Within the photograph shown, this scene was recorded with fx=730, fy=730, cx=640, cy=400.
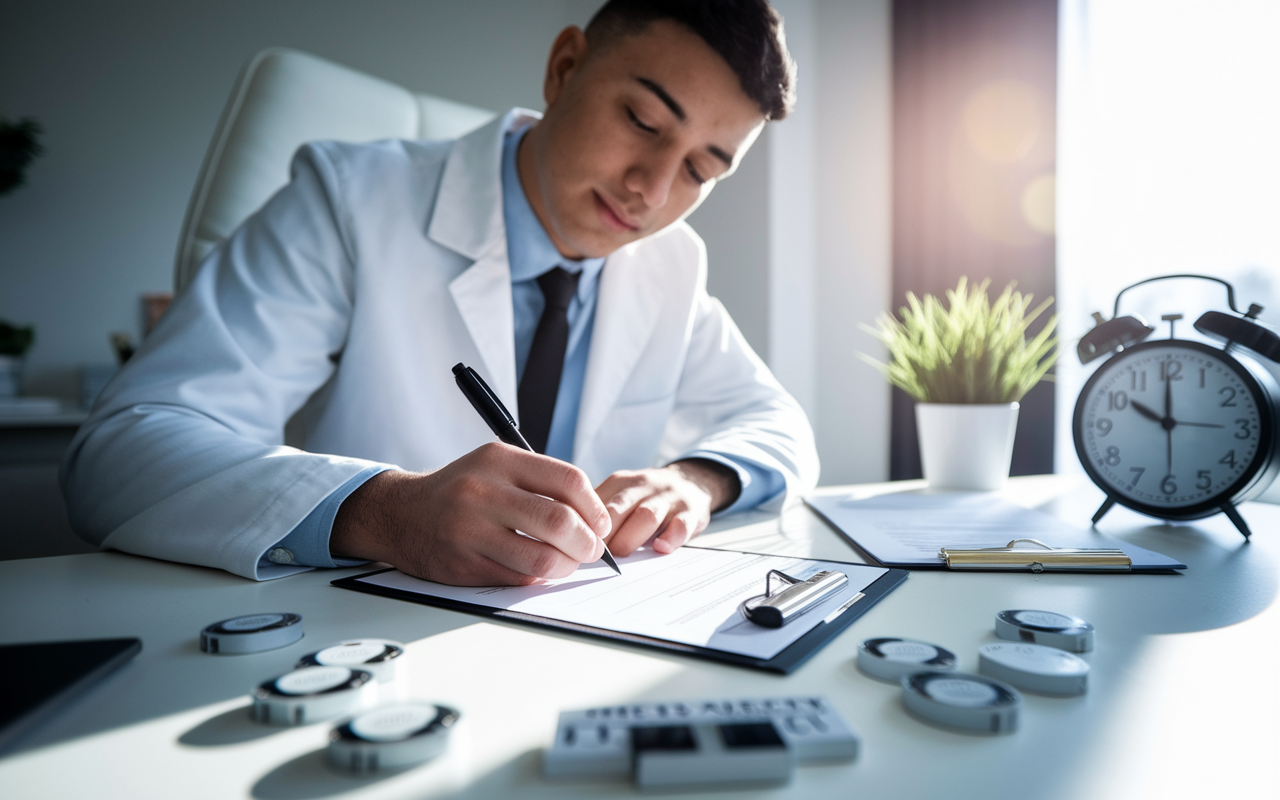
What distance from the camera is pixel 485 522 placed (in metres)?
0.56

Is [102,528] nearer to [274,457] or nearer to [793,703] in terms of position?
[274,457]

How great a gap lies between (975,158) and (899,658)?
2.03m

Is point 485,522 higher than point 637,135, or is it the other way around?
point 637,135

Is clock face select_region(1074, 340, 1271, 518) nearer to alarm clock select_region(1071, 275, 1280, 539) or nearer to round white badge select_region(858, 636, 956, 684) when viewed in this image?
alarm clock select_region(1071, 275, 1280, 539)

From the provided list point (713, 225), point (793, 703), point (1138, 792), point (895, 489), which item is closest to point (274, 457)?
point (793, 703)

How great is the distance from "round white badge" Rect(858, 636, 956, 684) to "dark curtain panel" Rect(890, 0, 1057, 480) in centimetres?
170

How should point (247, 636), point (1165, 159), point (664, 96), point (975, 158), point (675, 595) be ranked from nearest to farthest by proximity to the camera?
point (247, 636) → point (675, 595) → point (664, 96) → point (1165, 159) → point (975, 158)

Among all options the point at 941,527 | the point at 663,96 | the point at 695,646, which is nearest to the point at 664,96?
the point at 663,96

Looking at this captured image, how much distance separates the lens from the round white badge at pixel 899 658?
1.23ft

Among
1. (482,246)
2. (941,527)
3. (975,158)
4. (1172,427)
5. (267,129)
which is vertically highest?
(975,158)

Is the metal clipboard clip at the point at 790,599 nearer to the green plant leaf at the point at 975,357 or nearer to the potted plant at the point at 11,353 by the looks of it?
the green plant leaf at the point at 975,357

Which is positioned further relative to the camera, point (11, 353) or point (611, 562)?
point (11, 353)

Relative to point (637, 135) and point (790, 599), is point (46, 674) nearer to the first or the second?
point (790, 599)

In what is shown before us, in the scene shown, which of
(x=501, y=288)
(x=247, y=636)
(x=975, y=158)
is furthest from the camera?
(x=975, y=158)
